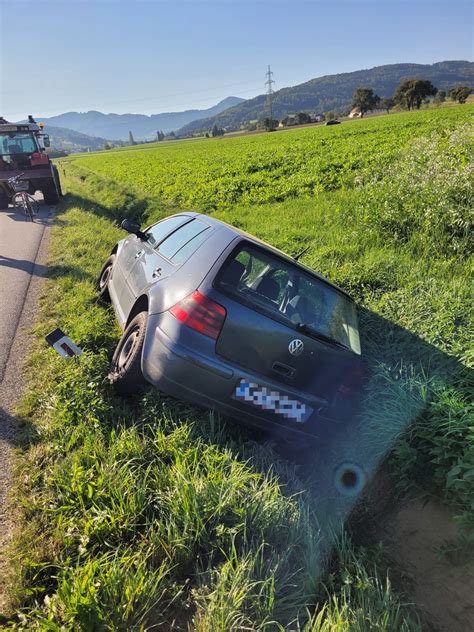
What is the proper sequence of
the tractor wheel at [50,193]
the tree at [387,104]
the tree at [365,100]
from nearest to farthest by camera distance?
the tractor wheel at [50,193] → the tree at [365,100] → the tree at [387,104]

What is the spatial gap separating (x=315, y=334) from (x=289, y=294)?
0.54 m

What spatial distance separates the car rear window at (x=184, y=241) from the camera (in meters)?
3.25

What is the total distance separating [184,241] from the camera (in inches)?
138

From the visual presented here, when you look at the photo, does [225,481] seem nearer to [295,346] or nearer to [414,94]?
[295,346]

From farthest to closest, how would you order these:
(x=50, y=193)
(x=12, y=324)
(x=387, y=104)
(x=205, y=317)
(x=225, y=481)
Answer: (x=387, y=104)
(x=50, y=193)
(x=12, y=324)
(x=205, y=317)
(x=225, y=481)

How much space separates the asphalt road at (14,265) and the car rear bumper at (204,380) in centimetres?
177

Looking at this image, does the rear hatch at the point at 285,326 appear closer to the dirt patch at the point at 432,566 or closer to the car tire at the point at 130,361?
the car tire at the point at 130,361

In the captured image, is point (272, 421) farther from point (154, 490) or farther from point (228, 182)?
point (228, 182)

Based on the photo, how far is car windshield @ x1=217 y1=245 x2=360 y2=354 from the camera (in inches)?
111

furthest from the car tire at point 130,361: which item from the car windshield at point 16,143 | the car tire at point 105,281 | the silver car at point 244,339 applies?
the car windshield at point 16,143

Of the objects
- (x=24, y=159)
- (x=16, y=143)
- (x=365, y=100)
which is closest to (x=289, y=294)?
(x=24, y=159)

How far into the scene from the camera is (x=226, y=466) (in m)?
2.41

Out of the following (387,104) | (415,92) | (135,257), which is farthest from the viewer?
(387,104)

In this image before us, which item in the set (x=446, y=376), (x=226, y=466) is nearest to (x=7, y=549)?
(x=226, y=466)
